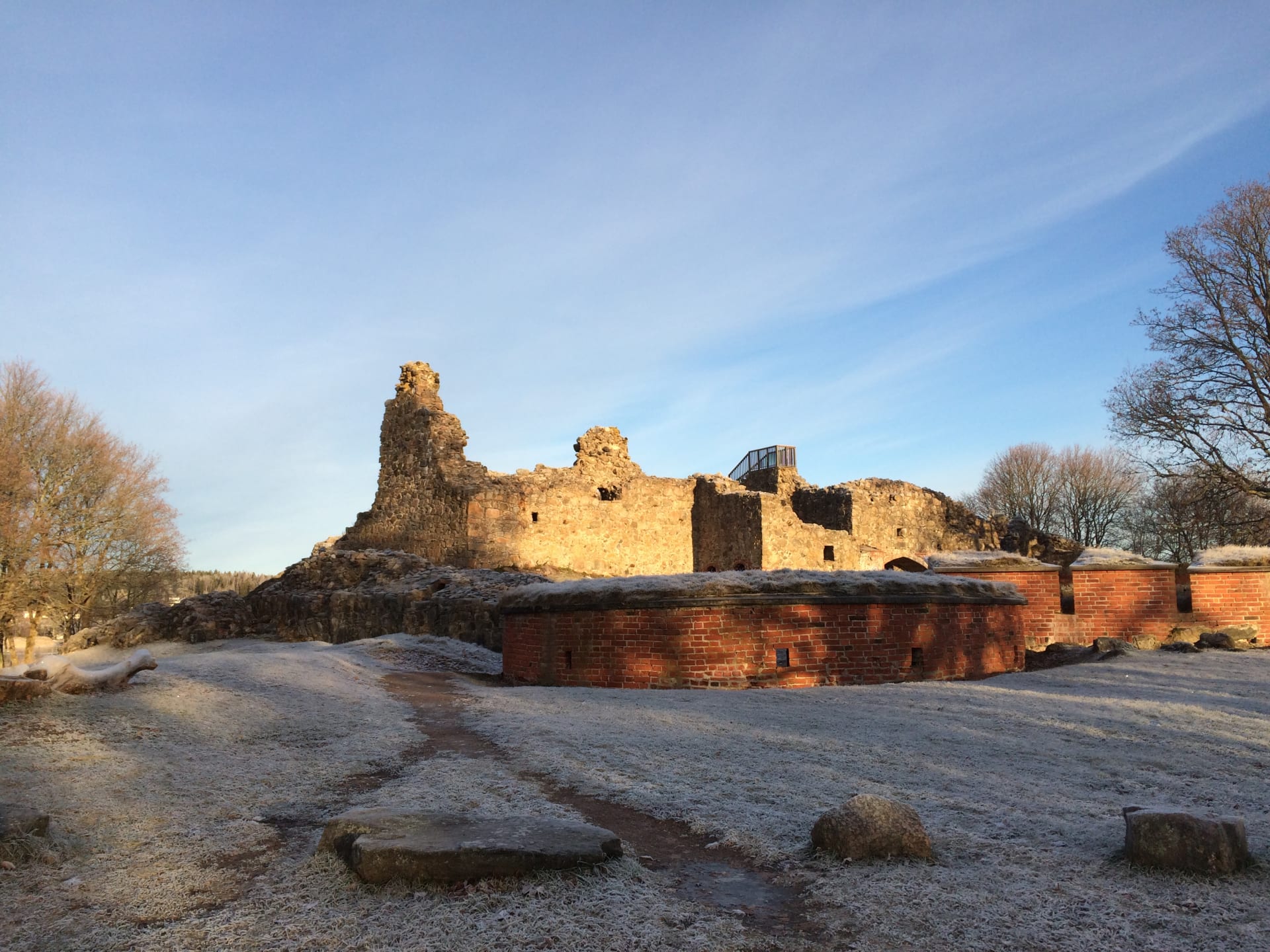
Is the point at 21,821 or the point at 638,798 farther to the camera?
the point at 638,798

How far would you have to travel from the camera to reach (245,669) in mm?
8023

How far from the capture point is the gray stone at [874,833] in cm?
333

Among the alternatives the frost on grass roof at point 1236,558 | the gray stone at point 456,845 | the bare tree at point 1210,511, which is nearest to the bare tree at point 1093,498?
the bare tree at point 1210,511

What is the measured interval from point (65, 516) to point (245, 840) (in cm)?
2359

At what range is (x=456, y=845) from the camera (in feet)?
10.0

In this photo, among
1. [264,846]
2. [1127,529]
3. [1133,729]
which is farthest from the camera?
[1127,529]

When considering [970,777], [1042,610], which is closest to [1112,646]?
[1042,610]

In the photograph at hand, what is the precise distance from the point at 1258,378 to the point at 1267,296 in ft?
6.09

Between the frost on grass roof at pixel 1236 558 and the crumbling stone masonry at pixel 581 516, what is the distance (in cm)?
999

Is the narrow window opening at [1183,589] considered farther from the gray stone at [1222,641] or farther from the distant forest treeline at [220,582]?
the distant forest treeline at [220,582]

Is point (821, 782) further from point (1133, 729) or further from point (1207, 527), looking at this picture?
point (1207, 527)

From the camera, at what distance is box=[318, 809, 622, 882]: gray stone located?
3.00 m

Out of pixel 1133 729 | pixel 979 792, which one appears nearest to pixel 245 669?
pixel 979 792

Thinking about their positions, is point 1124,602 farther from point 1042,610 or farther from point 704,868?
point 704,868
